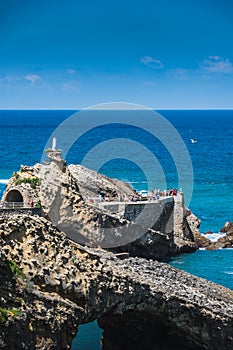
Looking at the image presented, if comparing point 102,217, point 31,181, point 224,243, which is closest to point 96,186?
point 224,243

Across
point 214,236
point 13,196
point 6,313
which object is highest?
point 13,196

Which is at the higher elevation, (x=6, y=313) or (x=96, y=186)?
(x=96, y=186)

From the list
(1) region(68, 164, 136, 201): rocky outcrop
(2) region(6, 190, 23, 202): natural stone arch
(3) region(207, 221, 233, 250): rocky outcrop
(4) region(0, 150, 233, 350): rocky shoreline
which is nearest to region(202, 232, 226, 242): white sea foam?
(3) region(207, 221, 233, 250): rocky outcrop

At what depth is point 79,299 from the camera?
27.2 meters

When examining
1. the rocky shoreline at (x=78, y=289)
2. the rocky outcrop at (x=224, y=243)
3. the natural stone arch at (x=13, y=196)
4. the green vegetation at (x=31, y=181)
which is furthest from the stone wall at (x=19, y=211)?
the rocky outcrop at (x=224, y=243)

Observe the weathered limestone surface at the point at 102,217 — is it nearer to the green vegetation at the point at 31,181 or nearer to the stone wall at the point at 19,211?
the green vegetation at the point at 31,181

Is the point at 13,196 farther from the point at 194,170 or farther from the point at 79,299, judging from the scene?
the point at 194,170

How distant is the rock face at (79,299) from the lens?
2555 cm

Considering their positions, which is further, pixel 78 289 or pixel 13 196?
pixel 13 196

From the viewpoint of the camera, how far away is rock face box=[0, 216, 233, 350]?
25547 mm

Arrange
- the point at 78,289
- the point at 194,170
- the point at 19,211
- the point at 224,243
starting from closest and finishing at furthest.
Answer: the point at 78,289, the point at 19,211, the point at 224,243, the point at 194,170

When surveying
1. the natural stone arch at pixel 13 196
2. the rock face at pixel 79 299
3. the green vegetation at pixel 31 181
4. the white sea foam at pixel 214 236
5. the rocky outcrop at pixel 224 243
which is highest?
the green vegetation at pixel 31 181

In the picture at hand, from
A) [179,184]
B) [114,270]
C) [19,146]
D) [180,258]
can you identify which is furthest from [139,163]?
[114,270]

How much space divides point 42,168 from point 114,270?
14.9 meters
